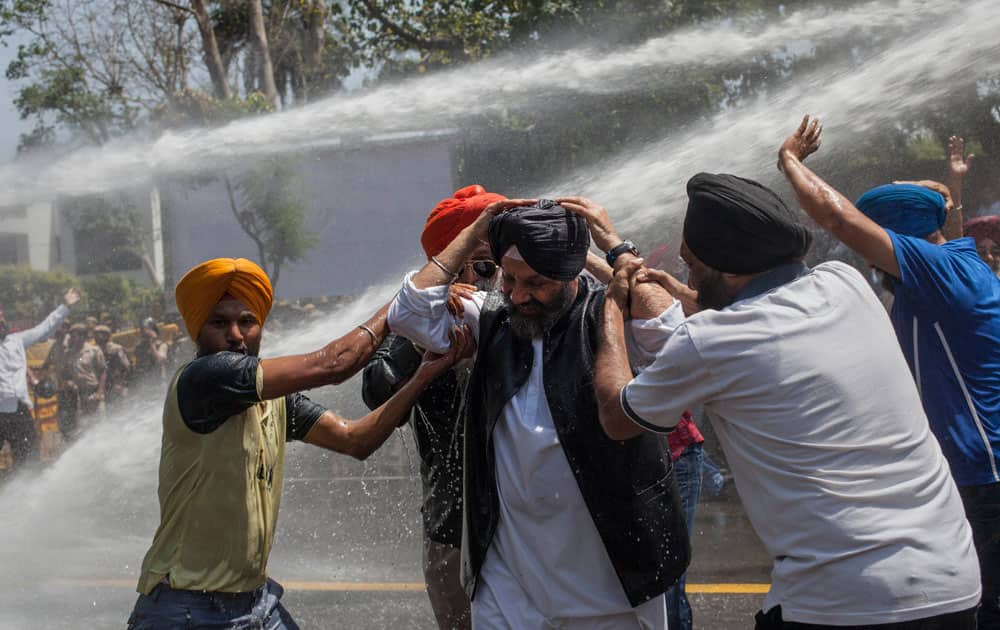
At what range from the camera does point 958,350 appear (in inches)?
123

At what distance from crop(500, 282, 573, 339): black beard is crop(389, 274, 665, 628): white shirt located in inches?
1.3

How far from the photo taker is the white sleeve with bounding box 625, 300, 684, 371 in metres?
2.51

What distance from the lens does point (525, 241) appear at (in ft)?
Answer: 8.34

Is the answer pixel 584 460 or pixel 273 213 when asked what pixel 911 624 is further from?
pixel 273 213

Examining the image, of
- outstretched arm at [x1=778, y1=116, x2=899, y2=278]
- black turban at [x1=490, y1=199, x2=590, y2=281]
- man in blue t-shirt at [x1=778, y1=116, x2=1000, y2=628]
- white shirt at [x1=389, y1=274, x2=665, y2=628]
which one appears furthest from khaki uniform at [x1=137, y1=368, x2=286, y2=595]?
man in blue t-shirt at [x1=778, y1=116, x2=1000, y2=628]

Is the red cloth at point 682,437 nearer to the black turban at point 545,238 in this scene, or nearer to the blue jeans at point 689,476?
the blue jeans at point 689,476

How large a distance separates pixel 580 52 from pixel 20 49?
16764 millimetres

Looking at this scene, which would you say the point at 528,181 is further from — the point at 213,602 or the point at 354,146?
the point at 213,602

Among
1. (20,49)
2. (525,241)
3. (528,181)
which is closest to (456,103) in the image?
(528,181)

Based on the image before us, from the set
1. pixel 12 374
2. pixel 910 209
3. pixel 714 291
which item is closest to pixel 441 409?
pixel 714 291

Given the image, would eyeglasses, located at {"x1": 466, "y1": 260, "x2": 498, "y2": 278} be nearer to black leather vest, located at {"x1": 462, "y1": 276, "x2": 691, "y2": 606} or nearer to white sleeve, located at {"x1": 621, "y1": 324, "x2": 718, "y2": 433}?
black leather vest, located at {"x1": 462, "y1": 276, "x2": 691, "y2": 606}

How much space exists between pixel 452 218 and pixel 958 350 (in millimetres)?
1579

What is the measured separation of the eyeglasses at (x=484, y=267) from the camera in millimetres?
3164

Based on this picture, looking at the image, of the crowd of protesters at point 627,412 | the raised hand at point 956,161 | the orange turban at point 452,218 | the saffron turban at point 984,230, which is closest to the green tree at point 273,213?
the saffron turban at point 984,230
